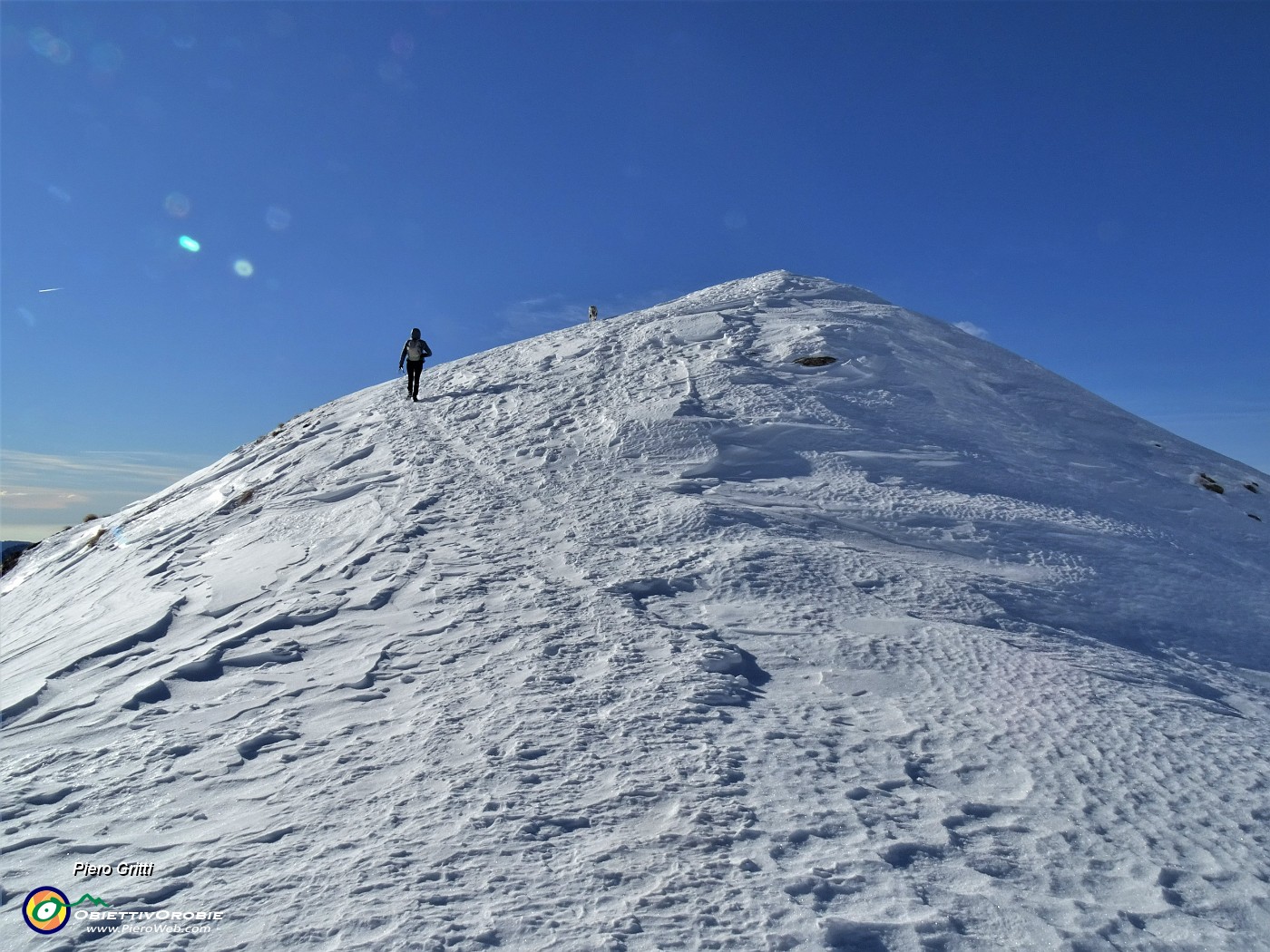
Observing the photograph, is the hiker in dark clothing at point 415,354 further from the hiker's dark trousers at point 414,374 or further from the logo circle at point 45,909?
the logo circle at point 45,909

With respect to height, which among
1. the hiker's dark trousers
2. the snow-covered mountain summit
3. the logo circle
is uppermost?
the hiker's dark trousers

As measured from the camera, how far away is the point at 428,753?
16.1 ft

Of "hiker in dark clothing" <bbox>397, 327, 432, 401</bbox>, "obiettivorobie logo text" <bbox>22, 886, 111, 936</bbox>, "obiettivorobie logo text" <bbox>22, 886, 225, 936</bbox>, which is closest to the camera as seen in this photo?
"obiettivorobie logo text" <bbox>22, 886, 225, 936</bbox>

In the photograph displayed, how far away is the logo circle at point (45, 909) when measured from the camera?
3712 millimetres

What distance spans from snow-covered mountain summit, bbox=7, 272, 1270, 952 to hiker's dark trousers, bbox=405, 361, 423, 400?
3900mm

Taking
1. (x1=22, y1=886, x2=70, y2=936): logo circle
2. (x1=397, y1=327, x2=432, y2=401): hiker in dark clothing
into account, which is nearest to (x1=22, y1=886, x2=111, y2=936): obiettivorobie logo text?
(x1=22, y1=886, x2=70, y2=936): logo circle

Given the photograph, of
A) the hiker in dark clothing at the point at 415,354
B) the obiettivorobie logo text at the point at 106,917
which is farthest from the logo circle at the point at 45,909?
the hiker in dark clothing at the point at 415,354

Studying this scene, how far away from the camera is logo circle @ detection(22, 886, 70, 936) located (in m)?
3.71

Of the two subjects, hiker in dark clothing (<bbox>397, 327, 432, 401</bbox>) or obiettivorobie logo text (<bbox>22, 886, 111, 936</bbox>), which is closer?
obiettivorobie logo text (<bbox>22, 886, 111, 936</bbox>)

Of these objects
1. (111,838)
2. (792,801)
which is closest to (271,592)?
(111,838)

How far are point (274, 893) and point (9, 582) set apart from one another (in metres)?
17.1

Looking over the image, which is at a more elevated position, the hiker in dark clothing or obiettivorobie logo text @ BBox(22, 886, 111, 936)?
the hiker in dark clothing

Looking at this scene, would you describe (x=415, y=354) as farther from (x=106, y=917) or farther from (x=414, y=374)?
(x=106, y=917)

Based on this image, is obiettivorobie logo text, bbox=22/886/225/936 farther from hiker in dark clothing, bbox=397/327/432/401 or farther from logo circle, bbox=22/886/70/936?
hiker in dark clothing, bbox=397/327/432/401
